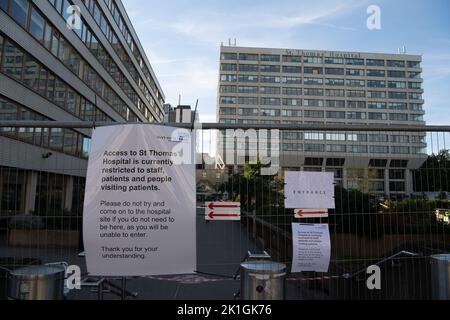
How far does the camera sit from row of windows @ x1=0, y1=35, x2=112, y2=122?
20578 mm

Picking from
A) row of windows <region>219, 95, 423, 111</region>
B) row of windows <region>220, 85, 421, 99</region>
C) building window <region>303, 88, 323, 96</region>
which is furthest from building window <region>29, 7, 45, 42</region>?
building window <region>303, 88, 323, 96</region>

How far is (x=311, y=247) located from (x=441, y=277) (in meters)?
1.63

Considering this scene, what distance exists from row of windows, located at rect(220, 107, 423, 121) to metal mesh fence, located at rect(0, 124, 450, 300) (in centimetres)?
9126

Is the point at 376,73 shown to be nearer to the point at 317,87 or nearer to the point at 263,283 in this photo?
the point at 317,87

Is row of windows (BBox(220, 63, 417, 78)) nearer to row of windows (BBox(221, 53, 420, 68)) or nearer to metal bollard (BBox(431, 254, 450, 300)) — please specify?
row of windows (BBox(221, 53, 420, 68))

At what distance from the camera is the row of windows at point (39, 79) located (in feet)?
67.5

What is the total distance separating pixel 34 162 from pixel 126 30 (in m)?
49.6

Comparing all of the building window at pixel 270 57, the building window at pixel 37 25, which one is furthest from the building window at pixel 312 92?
the building window at pixel 37 25

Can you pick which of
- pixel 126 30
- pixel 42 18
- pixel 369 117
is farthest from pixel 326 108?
pixel 42 18

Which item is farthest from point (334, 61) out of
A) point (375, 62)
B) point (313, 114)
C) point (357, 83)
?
point (313, 114)

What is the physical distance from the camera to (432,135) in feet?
16.0

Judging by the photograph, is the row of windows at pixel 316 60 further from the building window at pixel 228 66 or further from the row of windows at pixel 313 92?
the row of windows at pixel 313 92

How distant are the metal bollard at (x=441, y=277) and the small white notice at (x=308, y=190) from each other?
147 centimetres

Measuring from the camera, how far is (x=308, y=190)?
432 centimetres
